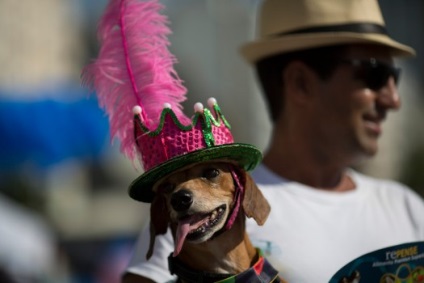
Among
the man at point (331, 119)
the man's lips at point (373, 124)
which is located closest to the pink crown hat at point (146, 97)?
the man at point (331, 119)

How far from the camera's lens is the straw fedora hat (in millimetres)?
4219

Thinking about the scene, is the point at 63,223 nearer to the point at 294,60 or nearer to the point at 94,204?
the point at 94,204

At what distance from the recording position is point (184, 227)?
325cm

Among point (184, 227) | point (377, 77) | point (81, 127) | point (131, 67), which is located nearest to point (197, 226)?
point (184, 227)

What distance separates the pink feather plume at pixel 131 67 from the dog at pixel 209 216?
23 cm

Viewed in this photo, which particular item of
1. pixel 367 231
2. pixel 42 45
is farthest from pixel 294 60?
pixel 42 45

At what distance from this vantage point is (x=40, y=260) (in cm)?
923

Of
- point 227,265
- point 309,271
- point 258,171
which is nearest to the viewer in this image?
point 227,265

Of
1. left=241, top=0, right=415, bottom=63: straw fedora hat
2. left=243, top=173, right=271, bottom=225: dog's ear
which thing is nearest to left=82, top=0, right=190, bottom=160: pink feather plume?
left=243, top=173, right=271, bottom=225: dog's ear

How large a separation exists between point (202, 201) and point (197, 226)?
9 centimetres

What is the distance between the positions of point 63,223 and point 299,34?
1208 centimetres

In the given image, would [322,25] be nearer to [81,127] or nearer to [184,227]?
[184,227]

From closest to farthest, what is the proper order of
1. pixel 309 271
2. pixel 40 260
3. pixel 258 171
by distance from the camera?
pixel 309 271
pixel 258 171
pixel 40 260

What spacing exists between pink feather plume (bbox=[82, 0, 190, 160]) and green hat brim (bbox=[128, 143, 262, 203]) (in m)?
0.15
